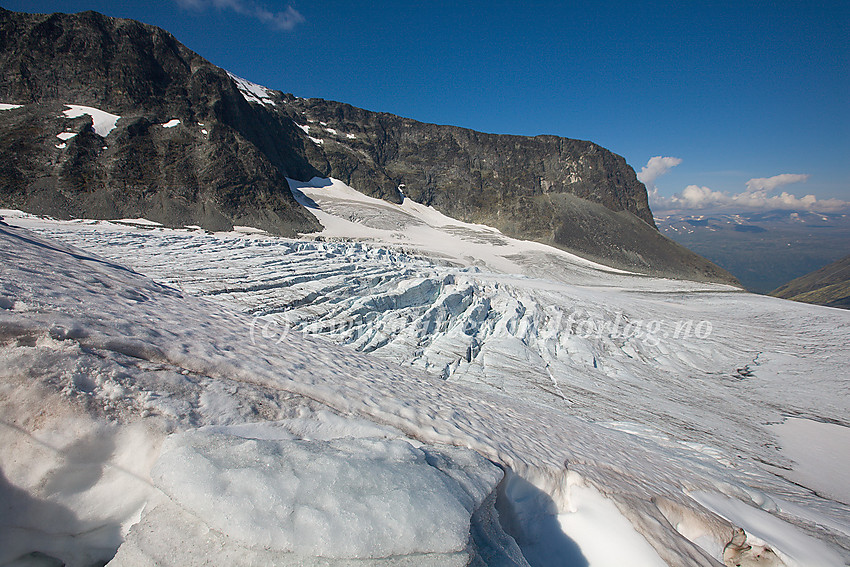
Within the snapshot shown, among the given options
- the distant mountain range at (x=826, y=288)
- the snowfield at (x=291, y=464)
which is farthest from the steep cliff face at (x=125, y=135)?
the distant mountain range at (x=826, y=288)

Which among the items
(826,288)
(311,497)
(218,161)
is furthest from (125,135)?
(826,288)

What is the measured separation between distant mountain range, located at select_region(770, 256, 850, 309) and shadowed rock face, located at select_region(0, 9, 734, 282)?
3120 inches

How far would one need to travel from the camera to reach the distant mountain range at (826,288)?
10281cm

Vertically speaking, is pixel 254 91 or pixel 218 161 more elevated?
pixel 254 91

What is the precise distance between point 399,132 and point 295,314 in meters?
76.8

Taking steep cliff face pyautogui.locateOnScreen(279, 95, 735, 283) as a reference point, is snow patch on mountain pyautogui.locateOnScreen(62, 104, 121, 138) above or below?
below

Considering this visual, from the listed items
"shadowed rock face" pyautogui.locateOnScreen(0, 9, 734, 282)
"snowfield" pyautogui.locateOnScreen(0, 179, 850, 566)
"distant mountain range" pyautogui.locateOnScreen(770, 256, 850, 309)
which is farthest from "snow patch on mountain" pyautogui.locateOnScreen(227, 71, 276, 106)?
"distant mountain range" pyautogui.locateOnScreen(770, 256, 850, 309)

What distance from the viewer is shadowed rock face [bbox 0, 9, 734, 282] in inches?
1339

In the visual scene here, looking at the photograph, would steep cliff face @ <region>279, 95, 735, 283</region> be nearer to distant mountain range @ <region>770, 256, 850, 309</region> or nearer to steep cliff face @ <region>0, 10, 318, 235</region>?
steep cliff face @ <region>0, 10, 318, 235</region>

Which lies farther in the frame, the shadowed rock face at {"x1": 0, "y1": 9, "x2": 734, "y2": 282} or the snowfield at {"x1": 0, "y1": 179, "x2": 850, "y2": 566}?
the shadowed rock face at {"x1": 0, "y1": 9, "x2": 734, "y2": 282}

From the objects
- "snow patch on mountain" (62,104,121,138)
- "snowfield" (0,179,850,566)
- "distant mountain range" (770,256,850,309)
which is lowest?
"snowfield" (0,179,850,566)

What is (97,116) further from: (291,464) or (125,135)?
(291,464)

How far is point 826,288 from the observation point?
11550 centimetres

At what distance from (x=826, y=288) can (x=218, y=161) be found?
171 meters
